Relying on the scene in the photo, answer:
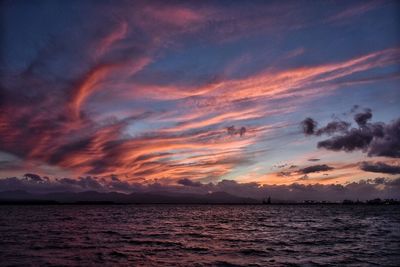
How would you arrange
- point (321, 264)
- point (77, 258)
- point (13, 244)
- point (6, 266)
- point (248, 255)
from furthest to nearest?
point (13, 244)
point (248, 255)
point (77, 258)
point (321, 264)
point (6, 266)

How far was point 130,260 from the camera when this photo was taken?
87.4ft

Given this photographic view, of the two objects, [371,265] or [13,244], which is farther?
[13,244]

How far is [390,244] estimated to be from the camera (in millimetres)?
37094

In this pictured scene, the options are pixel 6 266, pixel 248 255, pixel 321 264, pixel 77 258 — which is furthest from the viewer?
pixel 248 255

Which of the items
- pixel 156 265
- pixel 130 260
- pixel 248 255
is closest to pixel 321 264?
pixel 248 255

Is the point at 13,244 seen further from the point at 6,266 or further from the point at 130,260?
the point at 130,260

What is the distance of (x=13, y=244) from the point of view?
114 feet

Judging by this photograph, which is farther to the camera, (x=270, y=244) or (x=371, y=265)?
(x=270, y=244)

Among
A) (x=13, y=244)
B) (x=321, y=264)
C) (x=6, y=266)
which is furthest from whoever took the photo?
(x=13, y=244)

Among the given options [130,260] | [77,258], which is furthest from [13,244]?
[130,260]

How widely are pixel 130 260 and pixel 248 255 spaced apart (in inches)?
379

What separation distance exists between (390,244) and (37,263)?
111ft

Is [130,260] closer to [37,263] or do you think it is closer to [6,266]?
[37,263]

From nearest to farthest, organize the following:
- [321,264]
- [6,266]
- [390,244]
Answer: [6,266]
[321,264]
[390,244]
